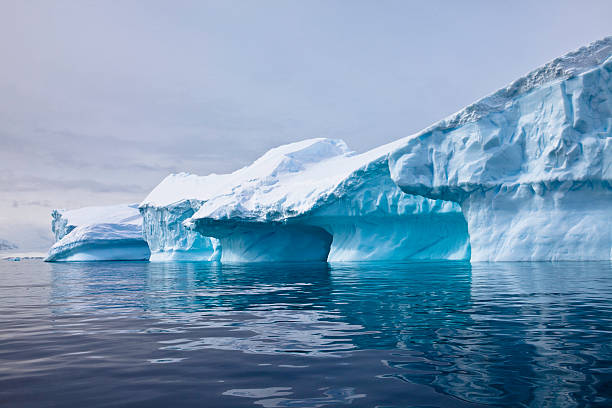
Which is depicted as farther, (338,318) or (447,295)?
(447,295)

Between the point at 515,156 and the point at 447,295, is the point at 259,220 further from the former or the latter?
the point at 447,295

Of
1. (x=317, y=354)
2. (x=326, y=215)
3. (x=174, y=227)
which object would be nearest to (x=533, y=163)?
(x=326, y=215)

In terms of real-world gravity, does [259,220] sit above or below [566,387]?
above

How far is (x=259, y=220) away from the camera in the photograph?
33.0 meters

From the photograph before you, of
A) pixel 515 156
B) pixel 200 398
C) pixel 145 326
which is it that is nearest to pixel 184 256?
pixel 515 156

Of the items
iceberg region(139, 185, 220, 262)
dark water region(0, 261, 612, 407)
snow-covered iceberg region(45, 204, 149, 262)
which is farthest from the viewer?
snow-covered iceberg region(45, 204, 149, 262)

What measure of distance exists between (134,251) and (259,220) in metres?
29.5

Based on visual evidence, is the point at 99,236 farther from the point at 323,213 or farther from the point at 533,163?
the point at 533,163

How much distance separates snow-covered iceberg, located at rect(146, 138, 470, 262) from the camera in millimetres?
29125

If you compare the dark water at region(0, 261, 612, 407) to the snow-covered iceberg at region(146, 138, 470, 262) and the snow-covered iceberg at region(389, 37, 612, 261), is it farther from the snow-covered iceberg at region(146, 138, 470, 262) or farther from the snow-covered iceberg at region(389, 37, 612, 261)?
the snow-covered iceberg at region(146, 138, 470, 262)

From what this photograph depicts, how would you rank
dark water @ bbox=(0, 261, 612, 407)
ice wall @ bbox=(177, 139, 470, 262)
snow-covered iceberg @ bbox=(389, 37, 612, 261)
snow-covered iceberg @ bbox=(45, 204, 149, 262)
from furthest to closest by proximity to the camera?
snow-covered iceberg @ bbox=(45, 204, 149, 262)
ice wall @ bbox=(177, 139, 470, 262)
snow-covered iceberg @ bbox=(389, 37, 612, 261)
dark water @ bbox=(0, 261, 612, 407)

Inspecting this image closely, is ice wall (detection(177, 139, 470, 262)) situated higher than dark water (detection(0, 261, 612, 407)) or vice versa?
ice wall (detection(177, 139, 470, 262))

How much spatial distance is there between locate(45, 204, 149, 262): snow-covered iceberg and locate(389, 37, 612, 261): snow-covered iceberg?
36.3m

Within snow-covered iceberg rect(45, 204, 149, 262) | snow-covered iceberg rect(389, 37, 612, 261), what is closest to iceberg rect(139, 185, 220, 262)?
snow-covered iceberg rect(45, 204, 149, 262)
